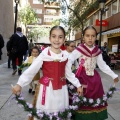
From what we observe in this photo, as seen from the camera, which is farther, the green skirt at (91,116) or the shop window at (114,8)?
the shop window at (114,8)

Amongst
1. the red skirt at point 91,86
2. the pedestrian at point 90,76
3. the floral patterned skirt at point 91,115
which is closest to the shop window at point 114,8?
the pedestrian at point 90,76

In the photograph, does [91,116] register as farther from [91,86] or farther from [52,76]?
[52,76]

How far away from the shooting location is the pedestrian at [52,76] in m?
3.13

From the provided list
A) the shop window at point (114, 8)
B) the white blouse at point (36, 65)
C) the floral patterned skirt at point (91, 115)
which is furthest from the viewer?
the shop window at point (114, 8)

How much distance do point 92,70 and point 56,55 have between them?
0.89 meters

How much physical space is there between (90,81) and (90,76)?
9 cm

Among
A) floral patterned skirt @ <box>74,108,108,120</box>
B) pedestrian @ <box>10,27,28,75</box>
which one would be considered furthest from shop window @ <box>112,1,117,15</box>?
floral patterned skirt @ <box>74,108,108,120</box>

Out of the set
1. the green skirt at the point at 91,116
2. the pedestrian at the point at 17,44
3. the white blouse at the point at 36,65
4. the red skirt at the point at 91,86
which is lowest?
the green skirt at the point at 91,116

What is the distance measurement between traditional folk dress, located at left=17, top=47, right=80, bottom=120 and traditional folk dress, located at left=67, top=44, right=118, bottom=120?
0.46 metres

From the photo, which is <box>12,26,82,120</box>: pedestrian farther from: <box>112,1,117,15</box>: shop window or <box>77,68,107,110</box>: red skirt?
<box>112,1,117,15</box>: shop window

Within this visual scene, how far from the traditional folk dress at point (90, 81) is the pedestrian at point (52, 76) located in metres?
0.45

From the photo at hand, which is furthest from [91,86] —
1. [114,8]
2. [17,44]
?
[114,8]

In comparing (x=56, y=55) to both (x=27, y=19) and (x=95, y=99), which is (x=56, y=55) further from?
(x=27, y=19)

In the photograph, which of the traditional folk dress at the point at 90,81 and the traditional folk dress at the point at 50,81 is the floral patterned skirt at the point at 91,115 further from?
the traditional folk dress at the point at 50,81
